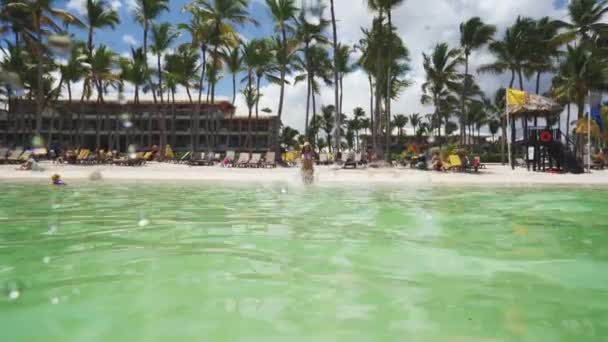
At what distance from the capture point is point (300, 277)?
3.50 meters

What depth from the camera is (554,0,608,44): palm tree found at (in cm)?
3459

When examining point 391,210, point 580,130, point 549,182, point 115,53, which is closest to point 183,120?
point 115,53

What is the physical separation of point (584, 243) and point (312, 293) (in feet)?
12.2

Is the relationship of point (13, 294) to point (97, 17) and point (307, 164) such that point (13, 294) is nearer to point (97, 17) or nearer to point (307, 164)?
point (307, 164)

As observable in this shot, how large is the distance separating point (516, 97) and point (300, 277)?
79.8 feet

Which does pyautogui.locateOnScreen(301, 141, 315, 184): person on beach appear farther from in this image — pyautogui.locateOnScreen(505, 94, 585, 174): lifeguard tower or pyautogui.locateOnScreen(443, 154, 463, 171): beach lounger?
pyautogui.locateOnScreen(505, 94, 585, 174): lifeguard tower

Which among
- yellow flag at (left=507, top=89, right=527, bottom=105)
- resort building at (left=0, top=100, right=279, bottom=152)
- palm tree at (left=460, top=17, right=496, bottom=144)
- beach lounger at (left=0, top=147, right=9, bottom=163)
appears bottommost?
beach lounger at (left=0, top=147, right=9, bottom=163)

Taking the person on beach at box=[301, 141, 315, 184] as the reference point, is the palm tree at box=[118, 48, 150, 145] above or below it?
above

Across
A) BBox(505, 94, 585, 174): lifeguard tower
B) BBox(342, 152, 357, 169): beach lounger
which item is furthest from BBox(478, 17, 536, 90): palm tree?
BBox(342, 152, 357, 169): beach lounger

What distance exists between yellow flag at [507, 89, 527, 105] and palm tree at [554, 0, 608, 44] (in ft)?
52.4

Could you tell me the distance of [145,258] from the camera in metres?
4.11

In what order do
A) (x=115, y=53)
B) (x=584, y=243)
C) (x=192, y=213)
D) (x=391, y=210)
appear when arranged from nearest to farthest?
(x=584, y=243), (x=192, y=213), (x=391, y=210), (x=115, y=53)

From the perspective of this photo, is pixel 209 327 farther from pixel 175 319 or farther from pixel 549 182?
pixel 549 182

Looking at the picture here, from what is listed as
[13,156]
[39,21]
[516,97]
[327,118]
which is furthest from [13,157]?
[327,118]
